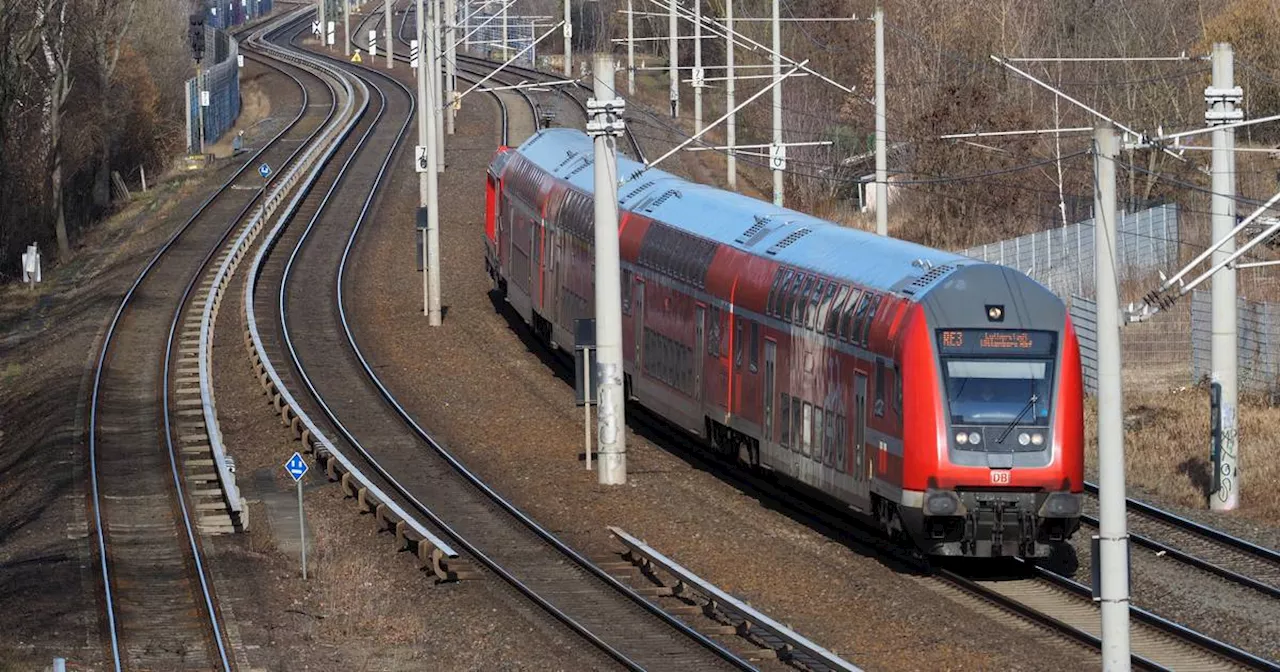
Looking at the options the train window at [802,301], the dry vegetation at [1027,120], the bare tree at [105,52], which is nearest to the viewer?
the train window at [802,301]

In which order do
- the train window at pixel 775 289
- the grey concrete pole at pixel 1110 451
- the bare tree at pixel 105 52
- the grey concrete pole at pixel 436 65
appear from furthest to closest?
the bare tree at pixel 105 52, the grey concrete pole at pixel 436 65, the train window at pixel 775 289, the grey concrete pole at pixel 1110 451

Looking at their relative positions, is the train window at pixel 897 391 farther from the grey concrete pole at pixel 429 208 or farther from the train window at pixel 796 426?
the grey concrete pole at pixel 429 208

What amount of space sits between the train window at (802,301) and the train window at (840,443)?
170 cm

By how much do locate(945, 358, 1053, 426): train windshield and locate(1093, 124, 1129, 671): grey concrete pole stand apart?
4709 millimetres

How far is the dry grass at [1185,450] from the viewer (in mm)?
26406

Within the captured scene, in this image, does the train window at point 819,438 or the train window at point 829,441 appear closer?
the train window at point 829,441

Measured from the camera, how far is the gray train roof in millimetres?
21656

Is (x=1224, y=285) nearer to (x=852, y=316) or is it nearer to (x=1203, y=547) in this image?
(x=1203, y=547)

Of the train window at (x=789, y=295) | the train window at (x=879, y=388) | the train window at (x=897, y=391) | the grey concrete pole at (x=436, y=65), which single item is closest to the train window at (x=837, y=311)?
the train window at (x=789, y=295)

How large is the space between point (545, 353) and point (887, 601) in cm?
2072

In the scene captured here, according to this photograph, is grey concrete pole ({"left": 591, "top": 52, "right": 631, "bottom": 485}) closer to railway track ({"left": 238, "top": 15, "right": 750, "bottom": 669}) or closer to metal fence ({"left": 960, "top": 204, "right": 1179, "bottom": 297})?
railway track ({"left": 238, "top": 15, "right": 750, "bottom": 669})

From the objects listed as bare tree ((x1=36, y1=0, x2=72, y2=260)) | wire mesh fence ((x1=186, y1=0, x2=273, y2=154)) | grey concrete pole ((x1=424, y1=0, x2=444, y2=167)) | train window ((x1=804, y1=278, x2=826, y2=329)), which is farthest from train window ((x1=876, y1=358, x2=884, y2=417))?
wire mesh fence ((x1=186, y1=0, x2=273, y2=154))

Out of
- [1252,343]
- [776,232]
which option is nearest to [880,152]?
[1252,343]

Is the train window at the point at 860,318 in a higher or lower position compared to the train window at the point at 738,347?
higher
